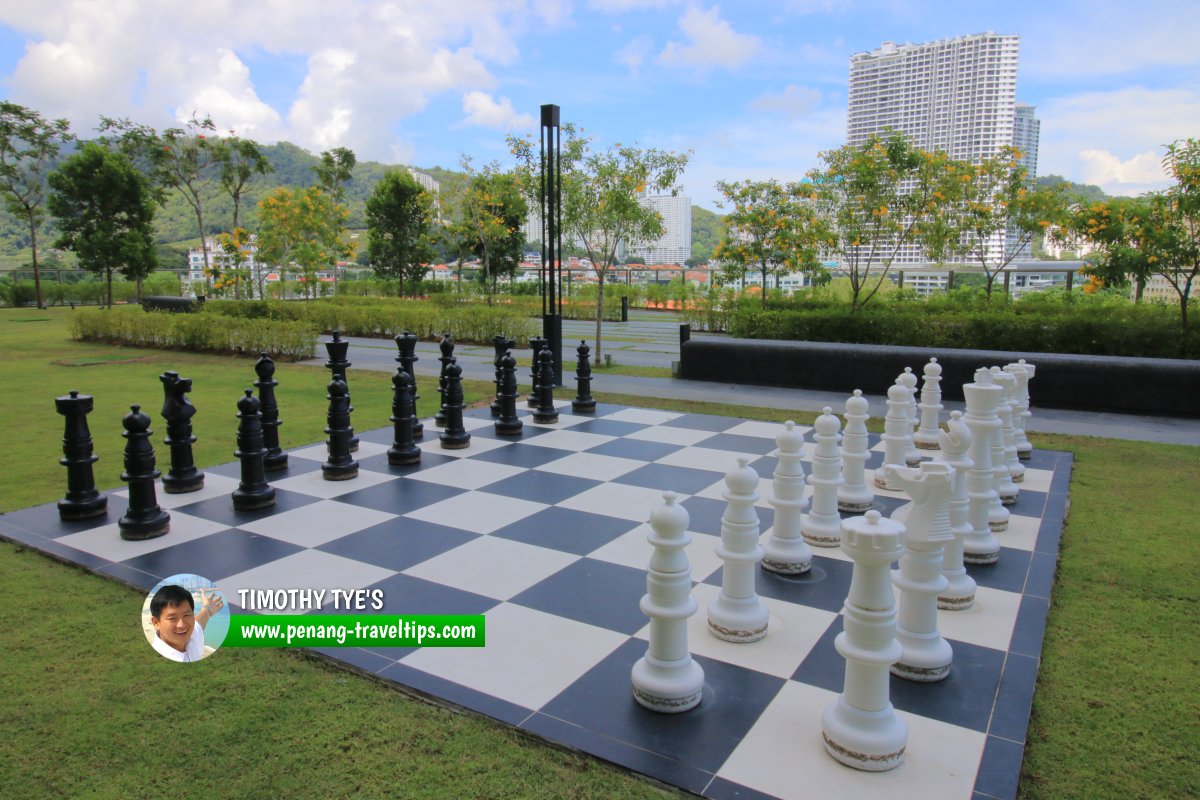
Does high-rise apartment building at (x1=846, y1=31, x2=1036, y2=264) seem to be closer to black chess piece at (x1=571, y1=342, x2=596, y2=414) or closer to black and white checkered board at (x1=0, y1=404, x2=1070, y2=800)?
black chess piece at (x1=571, y1=342, x2=596, y2=414)

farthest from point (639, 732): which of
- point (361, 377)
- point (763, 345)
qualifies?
point (361, 377)

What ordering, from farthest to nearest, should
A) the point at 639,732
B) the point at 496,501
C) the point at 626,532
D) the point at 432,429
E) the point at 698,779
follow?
1. the point at 432,429
2. the point at 496,501
3. the point at 626,532
4. the point at 639,732
5. the point at 698,779

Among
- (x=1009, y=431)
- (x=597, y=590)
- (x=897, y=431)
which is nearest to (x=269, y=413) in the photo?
(x=597, y=590)

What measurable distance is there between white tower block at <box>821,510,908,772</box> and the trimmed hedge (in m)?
11.7

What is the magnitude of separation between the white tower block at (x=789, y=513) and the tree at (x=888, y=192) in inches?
467

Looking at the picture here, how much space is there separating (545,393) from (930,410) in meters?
3.28

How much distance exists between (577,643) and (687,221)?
3161 centimetres

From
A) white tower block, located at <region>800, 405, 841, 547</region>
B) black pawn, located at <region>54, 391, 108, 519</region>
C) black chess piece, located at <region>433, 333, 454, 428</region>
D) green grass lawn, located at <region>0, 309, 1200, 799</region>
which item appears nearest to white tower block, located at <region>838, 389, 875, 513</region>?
white tower block, located at <region>800, 405, 841, 547</region>

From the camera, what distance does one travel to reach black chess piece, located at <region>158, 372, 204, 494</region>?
449 centimetres

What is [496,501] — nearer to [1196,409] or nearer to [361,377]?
[361,377]

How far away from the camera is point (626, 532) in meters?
4.15

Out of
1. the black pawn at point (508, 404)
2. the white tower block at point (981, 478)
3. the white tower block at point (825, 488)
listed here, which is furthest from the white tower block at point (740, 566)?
the black pawn at point (508, 404)

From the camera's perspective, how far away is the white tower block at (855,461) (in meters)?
4.52

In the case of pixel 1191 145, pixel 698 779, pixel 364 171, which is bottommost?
pixel 698 779
